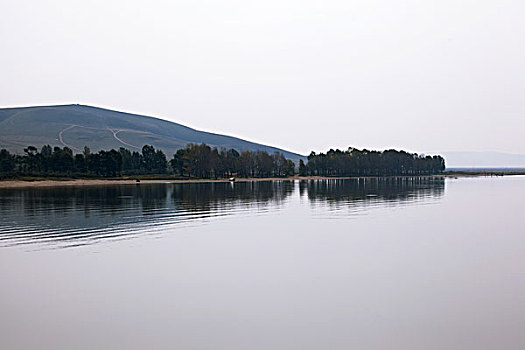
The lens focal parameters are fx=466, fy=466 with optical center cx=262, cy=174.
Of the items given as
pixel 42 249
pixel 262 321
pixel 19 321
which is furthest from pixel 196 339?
pixel 42 249

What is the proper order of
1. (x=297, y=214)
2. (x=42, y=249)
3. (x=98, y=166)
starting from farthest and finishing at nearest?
(x=98, y=166), (x=297, y=214), (x=42, y=249)

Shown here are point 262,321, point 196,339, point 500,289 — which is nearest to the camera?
point 196,339

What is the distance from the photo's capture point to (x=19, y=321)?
16.3 meters

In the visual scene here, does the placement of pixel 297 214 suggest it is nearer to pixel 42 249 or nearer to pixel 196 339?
pixel 42 249

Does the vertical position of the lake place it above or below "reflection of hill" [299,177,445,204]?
below

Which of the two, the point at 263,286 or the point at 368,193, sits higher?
the point at 368,193

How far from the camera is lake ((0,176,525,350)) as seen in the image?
14.7 meters

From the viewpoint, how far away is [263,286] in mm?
20422

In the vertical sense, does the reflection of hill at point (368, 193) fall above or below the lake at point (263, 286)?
above

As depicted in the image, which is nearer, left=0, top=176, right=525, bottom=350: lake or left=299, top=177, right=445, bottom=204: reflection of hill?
left=0, top=176, right=525, bottom=350: lake

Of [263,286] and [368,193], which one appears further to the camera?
[368,193]

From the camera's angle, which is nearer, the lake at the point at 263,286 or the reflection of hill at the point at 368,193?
the lake at the point at 263,286

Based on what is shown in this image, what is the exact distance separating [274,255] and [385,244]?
7.94 metres

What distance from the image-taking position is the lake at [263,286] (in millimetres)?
14719
